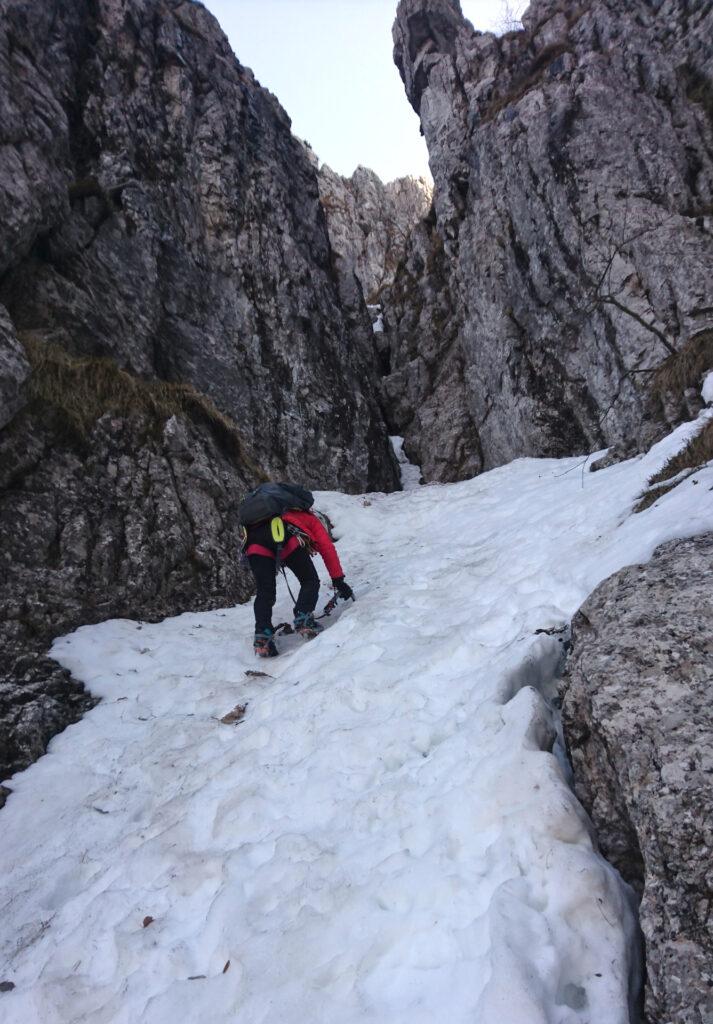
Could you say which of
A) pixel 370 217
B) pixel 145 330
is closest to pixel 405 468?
pixel 145 330

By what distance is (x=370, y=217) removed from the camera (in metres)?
49.4

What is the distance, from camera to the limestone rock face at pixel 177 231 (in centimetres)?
1377

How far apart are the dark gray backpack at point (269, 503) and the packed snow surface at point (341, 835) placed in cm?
204

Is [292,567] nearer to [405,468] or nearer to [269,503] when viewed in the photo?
[269,503]

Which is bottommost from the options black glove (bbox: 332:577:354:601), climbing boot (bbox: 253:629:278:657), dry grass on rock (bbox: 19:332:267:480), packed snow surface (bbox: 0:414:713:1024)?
packed snow surface (bbox: 0:414:713:1024)

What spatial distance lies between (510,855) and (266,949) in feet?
4.75

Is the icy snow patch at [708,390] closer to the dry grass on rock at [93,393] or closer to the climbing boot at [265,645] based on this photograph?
the climbing boot at [265,645]

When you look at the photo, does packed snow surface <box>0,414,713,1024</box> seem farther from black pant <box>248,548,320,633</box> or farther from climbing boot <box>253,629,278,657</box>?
black pant <box>248,548,320,633</box>

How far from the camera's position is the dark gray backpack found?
8055 millimetres

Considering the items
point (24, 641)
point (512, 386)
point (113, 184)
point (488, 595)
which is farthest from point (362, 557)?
point (113, 184)

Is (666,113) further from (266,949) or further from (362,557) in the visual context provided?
(266,949)

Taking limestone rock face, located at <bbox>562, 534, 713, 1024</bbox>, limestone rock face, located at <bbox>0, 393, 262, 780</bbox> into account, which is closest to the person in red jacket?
limestone rock face, located at <bbox>0, 393, 262, 780</bbox>

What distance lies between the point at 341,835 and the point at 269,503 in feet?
16.8

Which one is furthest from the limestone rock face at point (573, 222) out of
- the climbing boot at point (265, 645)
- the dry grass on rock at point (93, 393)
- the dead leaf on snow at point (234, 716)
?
the dead leaf on snow at point (234, 716)
